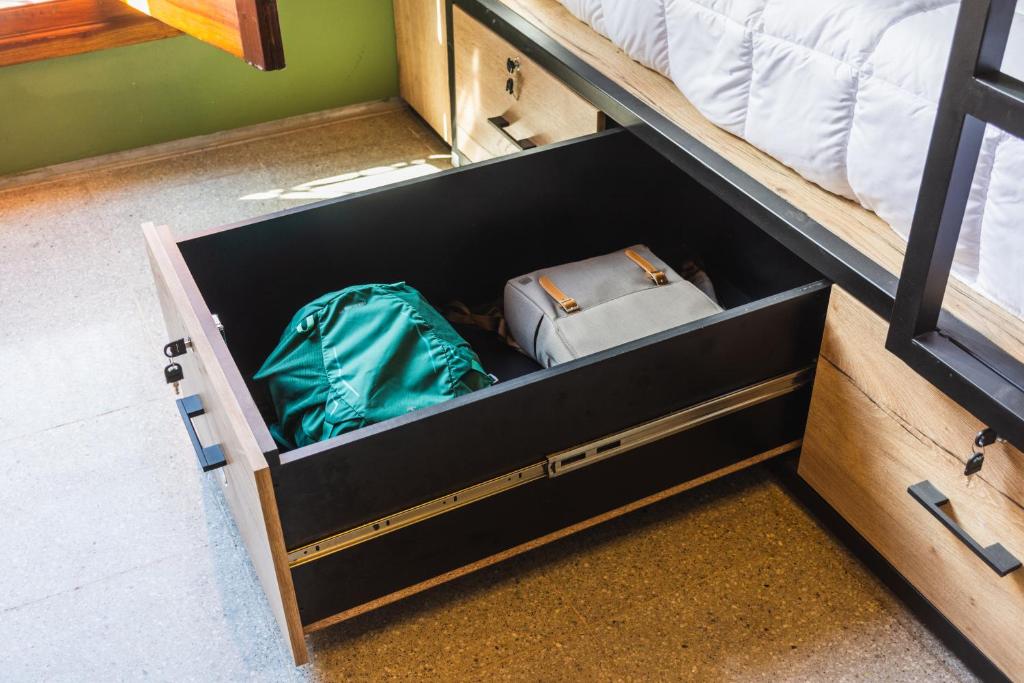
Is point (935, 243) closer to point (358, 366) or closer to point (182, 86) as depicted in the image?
point (358, 366)

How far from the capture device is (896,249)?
127 cm

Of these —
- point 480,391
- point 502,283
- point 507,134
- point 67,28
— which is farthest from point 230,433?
point 67,28

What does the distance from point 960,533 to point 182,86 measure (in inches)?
74.9

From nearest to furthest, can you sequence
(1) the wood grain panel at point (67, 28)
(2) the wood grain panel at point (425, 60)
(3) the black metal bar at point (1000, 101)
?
(3) the black metal bar at point (1000, 101) < (1) the wood grain panel at point (67, 28) < (2) the wood grain panel at point (425, 60)

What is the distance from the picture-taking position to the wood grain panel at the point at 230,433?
1102 millimetres

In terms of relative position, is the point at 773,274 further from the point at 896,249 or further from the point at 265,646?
the point at 265,646

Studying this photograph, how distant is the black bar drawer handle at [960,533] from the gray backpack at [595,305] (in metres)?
0.40

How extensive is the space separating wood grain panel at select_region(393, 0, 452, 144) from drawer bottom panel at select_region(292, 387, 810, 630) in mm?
1131

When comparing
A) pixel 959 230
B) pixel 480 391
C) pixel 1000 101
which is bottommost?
pixel 480 391

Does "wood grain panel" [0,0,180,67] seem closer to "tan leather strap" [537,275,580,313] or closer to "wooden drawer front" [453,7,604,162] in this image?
"wooden drawer front" [453,7,604,162]

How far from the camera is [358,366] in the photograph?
1346 mm

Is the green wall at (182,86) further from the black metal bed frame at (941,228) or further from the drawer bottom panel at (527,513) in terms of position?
the drawer bottom panel at (527,513)

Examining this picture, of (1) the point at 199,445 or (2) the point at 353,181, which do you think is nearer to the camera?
(1) the point at 199,445

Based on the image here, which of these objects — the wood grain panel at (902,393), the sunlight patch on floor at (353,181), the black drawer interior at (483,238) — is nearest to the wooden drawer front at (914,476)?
the wood grain panel at (902,393)
